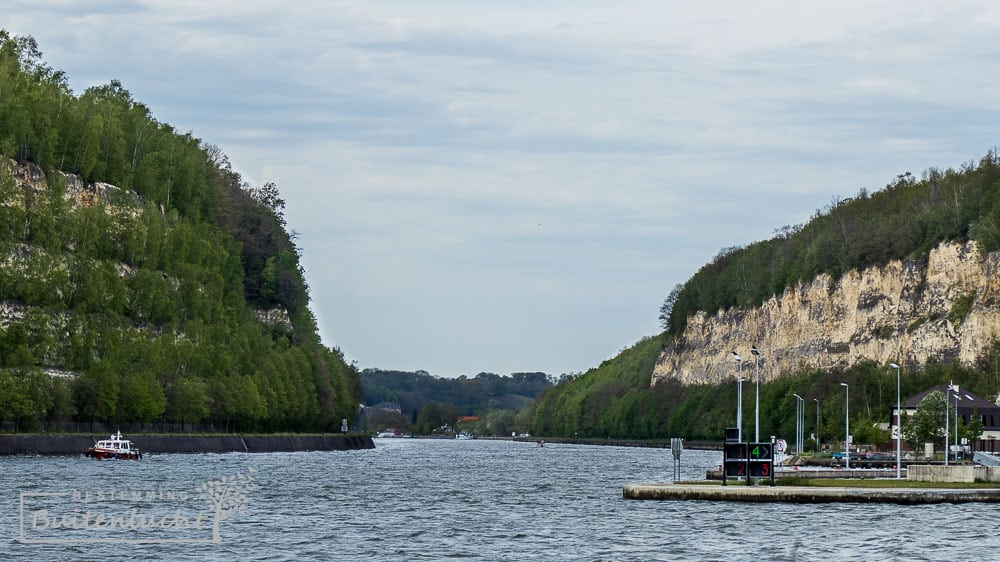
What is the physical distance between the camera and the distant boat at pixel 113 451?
118 meters

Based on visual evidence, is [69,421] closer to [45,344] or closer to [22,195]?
[45,344]

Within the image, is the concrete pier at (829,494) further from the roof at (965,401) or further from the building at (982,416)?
the roof at (965,401)

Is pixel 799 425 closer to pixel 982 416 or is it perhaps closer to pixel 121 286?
pixel 982 416

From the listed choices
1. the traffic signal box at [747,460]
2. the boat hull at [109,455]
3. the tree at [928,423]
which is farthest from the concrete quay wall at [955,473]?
the tree at [928,423]

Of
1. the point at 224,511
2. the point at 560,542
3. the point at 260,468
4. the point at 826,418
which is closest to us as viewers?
the point at 560,542

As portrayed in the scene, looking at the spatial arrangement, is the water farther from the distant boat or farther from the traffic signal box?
the distant boat

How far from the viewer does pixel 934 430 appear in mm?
145000

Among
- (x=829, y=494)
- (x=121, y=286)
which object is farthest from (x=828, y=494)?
(x=121, y=286)

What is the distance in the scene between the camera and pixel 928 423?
143m

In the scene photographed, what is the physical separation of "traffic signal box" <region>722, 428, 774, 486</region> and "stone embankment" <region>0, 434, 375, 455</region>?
61.3m

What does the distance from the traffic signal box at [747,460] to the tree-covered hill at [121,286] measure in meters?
63.3

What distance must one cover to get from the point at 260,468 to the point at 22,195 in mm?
37455

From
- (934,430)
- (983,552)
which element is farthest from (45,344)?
(983,552)

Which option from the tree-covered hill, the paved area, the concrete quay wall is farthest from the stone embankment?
the concrete quay wall
